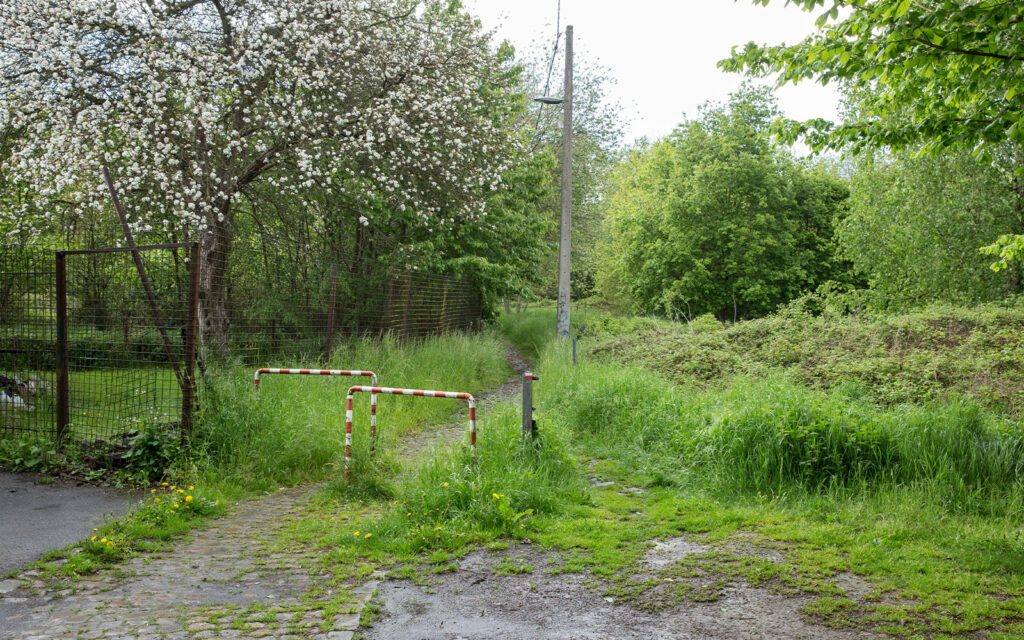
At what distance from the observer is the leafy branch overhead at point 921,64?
5141 millimetres

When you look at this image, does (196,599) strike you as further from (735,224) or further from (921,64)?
(735,224)

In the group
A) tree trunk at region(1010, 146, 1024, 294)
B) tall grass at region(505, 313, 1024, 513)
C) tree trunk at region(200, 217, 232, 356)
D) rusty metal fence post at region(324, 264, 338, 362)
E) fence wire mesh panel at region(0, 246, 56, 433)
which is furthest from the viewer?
tree trunk at region(1010, 146, 1024, 294)

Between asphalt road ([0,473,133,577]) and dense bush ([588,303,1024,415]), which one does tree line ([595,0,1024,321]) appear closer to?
dense bush ([588,303,1024,415])

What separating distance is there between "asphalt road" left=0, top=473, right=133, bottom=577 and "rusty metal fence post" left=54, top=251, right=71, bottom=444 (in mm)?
695

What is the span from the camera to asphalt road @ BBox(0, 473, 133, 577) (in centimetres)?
570

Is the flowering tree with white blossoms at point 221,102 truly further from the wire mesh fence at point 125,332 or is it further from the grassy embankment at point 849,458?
the grassy embankment at point 849,458

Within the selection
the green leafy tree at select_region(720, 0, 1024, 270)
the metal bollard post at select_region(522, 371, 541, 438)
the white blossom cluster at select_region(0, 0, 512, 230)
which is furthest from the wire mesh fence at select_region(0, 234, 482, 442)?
the green leafy tree at select_region(720, 0, 1024, 270)

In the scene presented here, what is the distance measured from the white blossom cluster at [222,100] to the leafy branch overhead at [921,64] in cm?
749

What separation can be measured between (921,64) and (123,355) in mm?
8015

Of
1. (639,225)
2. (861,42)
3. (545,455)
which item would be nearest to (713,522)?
(545,455)

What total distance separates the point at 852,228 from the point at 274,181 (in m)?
15.6

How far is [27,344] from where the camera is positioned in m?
9.39

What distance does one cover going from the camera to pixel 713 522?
6305mm

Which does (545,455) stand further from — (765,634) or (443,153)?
(443,153)
